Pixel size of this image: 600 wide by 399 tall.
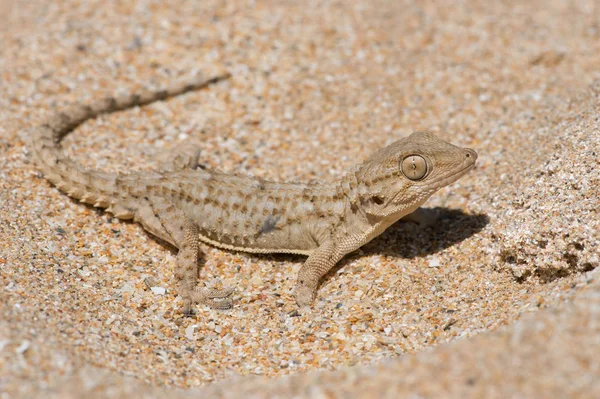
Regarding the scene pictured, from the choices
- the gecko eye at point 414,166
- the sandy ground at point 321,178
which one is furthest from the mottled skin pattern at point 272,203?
the sandy ground at point 321,178

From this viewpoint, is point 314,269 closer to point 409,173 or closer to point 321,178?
point 409,173

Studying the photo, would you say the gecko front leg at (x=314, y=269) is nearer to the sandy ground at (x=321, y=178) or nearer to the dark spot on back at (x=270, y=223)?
the sandy ground at (x=321, y=178)

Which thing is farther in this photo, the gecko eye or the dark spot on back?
the dark spot on back

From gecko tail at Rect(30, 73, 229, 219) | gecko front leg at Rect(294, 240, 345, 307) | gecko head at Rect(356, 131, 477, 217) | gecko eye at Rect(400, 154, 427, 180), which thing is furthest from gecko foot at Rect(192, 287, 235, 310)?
gecko eye at Rect(400, 154, 427, 180)

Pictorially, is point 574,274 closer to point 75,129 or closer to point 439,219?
point 439,219

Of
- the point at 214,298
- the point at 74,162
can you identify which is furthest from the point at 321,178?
the point at 74,162

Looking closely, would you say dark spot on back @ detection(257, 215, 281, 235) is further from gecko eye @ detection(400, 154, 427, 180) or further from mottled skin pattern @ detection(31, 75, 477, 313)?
gecko eye @ detection(400, 154, 427, 180)
